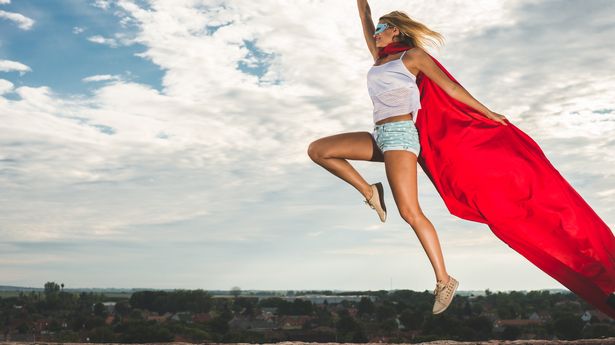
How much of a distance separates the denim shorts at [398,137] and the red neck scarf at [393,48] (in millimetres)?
738

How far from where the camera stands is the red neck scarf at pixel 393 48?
6539 mm

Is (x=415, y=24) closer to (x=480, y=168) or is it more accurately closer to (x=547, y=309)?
(x=480, y=168)

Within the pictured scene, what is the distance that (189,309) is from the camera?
500 feet

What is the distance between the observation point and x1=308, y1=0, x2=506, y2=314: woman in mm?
6160

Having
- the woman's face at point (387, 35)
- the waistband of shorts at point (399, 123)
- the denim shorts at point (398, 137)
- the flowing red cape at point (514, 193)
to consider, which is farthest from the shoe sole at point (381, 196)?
the woman's face at point (387, 35)

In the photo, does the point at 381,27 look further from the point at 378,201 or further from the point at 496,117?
the point at 378,201

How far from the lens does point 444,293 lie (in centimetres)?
630

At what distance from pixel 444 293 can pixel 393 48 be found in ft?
7.65

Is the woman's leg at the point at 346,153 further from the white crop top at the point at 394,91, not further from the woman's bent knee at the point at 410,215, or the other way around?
the woman's bent knee at the point at 410,215

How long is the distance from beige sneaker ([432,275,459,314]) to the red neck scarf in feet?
7.22

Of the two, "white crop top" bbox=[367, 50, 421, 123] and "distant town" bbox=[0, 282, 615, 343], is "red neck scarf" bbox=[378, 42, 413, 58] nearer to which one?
"white crop top" bbox=[367, 50, 421, 123]

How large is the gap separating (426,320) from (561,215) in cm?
10376

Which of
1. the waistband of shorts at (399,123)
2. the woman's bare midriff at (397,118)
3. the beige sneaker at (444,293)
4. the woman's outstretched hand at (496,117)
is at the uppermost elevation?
the woman's outstretched hand at (496,117)

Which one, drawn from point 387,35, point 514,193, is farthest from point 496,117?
point 387,35
